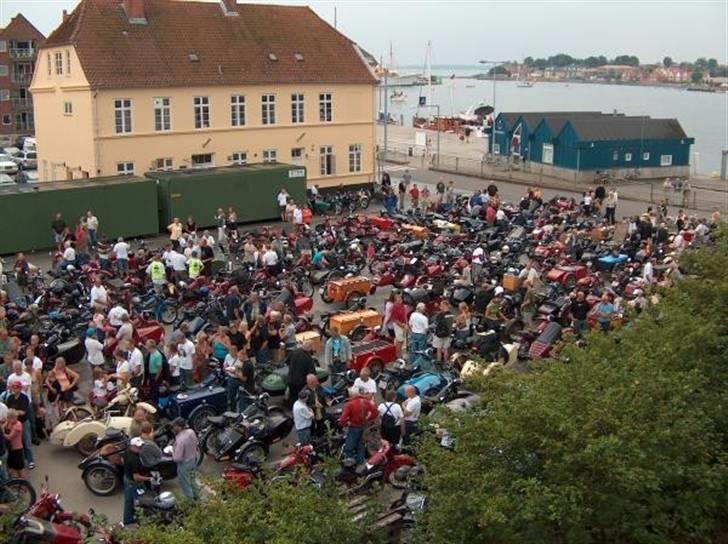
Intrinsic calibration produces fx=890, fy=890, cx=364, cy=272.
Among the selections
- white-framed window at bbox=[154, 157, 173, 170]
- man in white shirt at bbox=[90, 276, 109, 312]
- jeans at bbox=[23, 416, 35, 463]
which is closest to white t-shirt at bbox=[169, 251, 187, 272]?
man in white shirt at bbox=[90, 276, 109, 312]

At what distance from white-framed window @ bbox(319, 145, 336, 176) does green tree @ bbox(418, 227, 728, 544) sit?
29.4 meters

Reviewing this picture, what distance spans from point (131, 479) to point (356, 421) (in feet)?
10.00

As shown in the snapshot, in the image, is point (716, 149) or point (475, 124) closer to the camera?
point (716, 149)

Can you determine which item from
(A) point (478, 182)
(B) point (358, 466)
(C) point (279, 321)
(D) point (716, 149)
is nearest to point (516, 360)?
(C) point (279, 321)

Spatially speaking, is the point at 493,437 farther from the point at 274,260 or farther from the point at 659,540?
the point at 274,260

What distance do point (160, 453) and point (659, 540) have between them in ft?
20.6

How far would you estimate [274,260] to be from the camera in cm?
2177

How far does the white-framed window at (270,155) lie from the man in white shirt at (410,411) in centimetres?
2568

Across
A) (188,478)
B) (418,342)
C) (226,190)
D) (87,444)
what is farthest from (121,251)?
(188,478)

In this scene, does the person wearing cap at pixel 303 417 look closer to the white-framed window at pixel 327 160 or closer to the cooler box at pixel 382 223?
the cooler box at pixel 382 223

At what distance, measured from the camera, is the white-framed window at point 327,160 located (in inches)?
1527

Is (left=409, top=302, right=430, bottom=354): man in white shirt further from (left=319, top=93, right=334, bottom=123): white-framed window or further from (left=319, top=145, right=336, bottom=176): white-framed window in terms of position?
(left=319, top=93, right=334, bottom=123): white-framed window

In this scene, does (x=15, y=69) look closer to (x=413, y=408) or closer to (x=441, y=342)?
(x=441, y=342)

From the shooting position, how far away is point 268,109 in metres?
37.0
